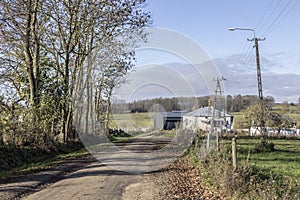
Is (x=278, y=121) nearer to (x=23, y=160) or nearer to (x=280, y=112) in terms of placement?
(x=280, y=112)

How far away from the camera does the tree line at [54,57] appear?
67.6ft

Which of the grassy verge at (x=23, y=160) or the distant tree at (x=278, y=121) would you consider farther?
the distant tree at (x=278, y=121)

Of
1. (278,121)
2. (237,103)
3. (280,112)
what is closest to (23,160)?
(278,121)

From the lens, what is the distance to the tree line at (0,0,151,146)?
20.6 meters

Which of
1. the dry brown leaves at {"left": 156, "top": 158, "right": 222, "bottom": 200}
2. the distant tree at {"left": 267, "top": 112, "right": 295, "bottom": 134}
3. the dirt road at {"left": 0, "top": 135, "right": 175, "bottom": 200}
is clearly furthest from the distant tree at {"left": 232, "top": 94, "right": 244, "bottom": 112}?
the dirt road at {"left": 0, "top": 135, "right": 175, "bottom": 200}

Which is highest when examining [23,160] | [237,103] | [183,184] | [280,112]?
[237,103]

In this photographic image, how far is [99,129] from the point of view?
1550 inches

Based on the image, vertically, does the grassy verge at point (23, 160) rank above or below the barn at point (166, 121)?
below

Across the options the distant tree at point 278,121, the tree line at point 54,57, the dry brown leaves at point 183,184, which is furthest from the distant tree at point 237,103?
the dry brown leaves at point 183,184

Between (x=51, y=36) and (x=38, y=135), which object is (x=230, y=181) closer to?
(x=38, y=135)

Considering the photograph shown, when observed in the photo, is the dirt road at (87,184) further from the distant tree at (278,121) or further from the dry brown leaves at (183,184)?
the distant tree at (278,121)

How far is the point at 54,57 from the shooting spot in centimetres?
2819

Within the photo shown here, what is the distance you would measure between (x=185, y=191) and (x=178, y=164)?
7.17 meters

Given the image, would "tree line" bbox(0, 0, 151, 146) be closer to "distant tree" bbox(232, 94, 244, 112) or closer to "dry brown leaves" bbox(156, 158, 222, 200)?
"dry brown leaves" bbox(156, 158, 222, 200)
